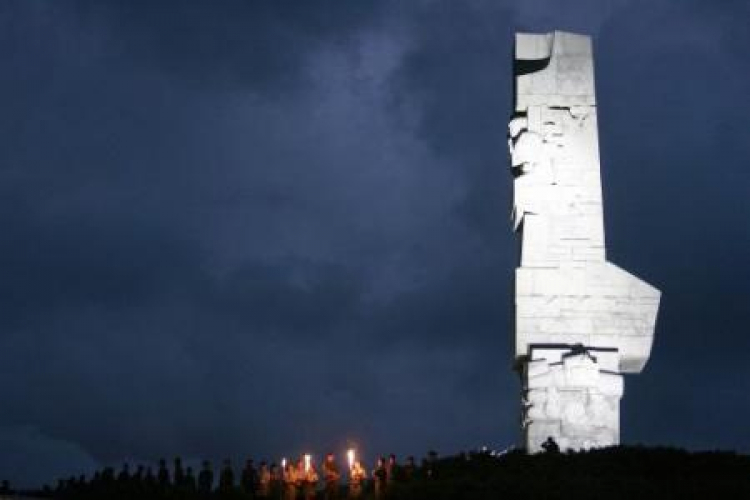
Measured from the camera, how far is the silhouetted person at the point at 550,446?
706 inches

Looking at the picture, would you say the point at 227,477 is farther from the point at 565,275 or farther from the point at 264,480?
the point at 565,275

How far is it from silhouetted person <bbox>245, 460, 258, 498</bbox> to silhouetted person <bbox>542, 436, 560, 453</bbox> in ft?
17.9

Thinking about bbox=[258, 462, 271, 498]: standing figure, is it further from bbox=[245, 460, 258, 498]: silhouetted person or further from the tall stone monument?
the tall stone monument

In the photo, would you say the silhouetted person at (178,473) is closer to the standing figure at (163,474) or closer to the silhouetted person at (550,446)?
the standing figure at (163,474)

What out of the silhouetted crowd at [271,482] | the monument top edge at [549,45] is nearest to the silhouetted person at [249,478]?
the silhouetted crowd at [271,482]

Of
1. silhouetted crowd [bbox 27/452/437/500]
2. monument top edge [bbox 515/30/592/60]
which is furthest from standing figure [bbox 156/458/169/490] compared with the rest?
monument top edge [bbox 515/30/592/60]

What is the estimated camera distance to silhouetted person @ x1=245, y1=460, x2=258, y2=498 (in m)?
20.2

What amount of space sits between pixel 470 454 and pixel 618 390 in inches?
120

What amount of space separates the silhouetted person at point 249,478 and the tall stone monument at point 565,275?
5143mm

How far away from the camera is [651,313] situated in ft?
66.4

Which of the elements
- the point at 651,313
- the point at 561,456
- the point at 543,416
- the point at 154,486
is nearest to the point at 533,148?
the point at 651,313

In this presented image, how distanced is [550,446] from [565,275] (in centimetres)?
357

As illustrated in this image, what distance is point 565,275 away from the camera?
66.8 ft

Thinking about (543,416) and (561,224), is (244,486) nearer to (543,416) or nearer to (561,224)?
(543,416)
